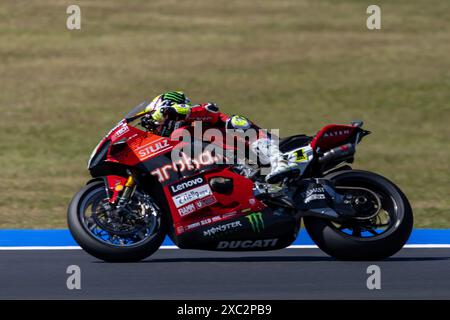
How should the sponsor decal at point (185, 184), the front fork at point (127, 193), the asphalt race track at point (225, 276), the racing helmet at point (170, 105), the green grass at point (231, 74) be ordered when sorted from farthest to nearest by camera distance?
the green grass at point (231, 74)
the racing helmet at point (170, 105)
the sponsor decal at point (185, 184)
the front fork at point (127, 193)
the asphalt race track at point (225, 276)

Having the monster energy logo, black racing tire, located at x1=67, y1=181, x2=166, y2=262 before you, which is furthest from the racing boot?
black racing tire, located at x1=67, y1=181, x2=166, y2=262

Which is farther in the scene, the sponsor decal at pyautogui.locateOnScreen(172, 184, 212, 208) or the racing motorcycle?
the sponsor decal at pyautogui.locateOnScreen(172, 184, 212, 208)

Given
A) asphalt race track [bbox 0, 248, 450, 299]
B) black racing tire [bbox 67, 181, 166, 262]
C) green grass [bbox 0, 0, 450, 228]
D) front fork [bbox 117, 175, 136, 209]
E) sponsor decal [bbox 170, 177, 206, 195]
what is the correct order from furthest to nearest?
green grass [bbox 0, 0, 450, 228] < sponsor decal [bbox 170, 177, 206, 195] < front fork [bbox 117, 175, 136, 209] < black racing tire [bbox 67, 181, 166, 262] < asphalt race track [bbox 0, 248, 450, 299]

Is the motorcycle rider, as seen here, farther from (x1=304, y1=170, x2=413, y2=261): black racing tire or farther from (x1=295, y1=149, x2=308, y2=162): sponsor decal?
(x1=304, y1=170, x2=413, y2=261): black racing tire

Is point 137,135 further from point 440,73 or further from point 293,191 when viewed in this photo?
point 440,73

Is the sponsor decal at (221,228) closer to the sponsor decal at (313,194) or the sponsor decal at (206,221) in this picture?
the sponsor decal at (206,221)

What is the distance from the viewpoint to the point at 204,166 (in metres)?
8.55

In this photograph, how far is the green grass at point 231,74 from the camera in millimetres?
16312

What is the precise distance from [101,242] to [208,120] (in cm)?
138

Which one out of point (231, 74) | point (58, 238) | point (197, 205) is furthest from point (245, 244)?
point (231, 74)

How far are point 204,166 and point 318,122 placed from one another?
987 cm

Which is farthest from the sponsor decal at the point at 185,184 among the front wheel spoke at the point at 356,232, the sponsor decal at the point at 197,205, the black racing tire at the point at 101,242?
the front wheel spoke at the point at 356,232

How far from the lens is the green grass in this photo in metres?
16.3

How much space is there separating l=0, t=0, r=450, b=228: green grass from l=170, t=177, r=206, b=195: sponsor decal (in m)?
5.13
